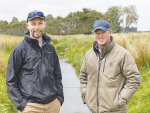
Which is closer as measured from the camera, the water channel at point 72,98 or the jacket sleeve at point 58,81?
the jacket sleeve at point 58,81

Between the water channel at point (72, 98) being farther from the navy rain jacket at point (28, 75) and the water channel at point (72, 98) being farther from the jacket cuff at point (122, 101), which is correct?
the jacket cuff at point (122, 101)

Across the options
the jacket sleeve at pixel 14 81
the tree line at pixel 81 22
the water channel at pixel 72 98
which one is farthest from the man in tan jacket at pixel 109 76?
the tree line at pixel 81 22

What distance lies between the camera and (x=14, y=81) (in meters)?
2.07

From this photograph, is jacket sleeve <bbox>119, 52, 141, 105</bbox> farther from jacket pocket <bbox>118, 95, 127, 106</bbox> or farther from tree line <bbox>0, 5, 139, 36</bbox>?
tree line <bbox>0, 5, 139, 36</bbox>

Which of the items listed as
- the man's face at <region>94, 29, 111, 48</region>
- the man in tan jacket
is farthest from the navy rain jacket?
the man's face at <region>94, 29, 111, 48</region>

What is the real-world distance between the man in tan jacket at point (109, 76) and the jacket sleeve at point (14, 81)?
0.84m

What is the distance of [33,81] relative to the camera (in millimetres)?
2064

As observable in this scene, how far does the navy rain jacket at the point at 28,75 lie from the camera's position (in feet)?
6.74

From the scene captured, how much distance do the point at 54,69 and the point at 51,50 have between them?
0.96 feet

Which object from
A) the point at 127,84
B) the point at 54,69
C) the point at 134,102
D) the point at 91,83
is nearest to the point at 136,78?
the point at 127,84

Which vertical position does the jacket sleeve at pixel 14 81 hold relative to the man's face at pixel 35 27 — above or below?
below

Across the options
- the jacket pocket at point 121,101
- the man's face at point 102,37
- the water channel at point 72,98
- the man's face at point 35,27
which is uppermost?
the man's face at point 35,27

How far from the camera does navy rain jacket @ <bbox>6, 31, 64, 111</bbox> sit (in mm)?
2055

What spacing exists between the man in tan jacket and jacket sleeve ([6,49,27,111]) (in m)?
0.84
